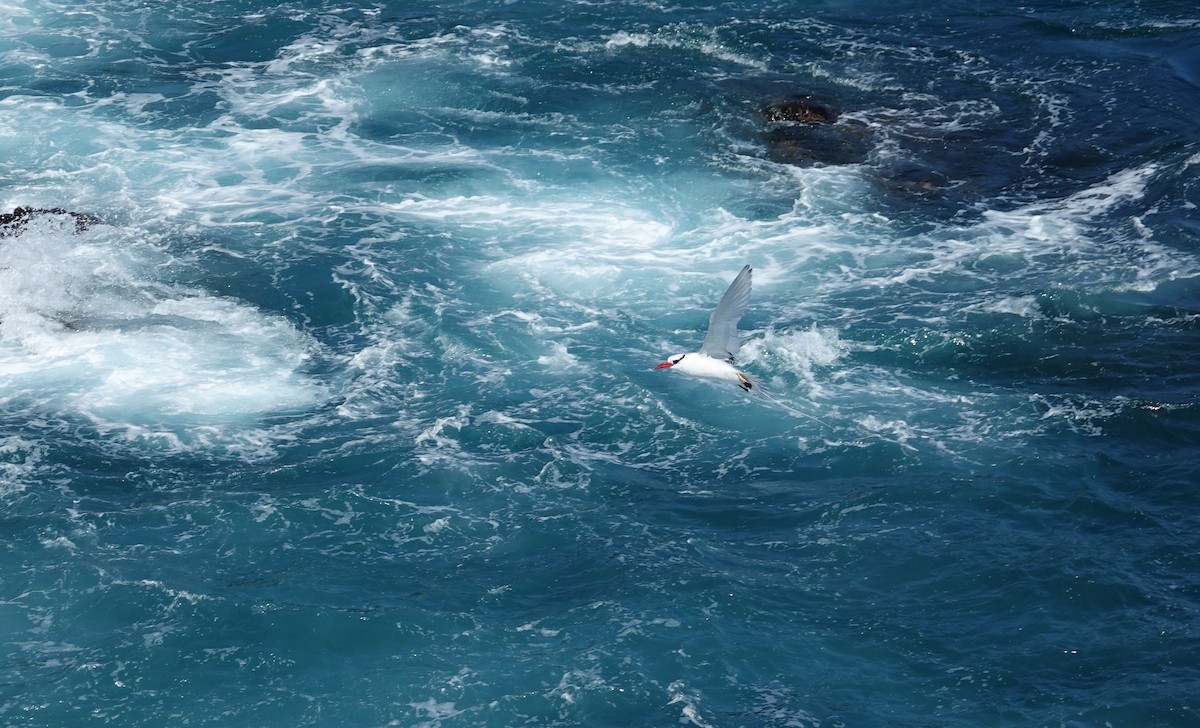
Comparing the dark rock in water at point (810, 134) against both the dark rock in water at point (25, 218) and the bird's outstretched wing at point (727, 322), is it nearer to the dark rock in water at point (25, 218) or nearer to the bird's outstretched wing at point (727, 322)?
the bird's outstretched wing at point (727, 322)

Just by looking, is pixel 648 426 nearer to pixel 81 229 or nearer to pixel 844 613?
pixel 844 613

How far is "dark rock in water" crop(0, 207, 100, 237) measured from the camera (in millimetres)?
37188

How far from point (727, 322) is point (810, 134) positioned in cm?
1947

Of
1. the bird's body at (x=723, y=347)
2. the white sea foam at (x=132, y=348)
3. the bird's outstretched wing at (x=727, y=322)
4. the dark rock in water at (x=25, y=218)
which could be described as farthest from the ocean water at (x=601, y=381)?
the bird's outstretched wing at (x=727, y=322)

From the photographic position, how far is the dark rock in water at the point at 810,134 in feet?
138

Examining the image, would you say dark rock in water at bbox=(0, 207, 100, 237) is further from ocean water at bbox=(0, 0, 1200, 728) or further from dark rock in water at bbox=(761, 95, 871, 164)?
dark rock in water at bbox=(761, 95, 871, 164)

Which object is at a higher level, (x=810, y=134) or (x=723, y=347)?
(x=810, y=134)

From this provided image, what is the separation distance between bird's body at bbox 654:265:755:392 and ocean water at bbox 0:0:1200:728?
295 cm

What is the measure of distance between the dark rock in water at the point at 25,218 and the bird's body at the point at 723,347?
21.3 m

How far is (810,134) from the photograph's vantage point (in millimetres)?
43406

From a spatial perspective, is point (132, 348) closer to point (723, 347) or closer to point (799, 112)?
point (723, 347)

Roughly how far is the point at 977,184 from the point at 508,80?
1865 centimetres

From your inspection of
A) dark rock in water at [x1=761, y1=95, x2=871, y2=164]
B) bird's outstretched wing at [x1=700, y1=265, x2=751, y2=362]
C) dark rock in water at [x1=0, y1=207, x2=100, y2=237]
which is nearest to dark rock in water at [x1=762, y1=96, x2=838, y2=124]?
dark rock in water at [x1=761, y1=95, x2=871, y2=164]

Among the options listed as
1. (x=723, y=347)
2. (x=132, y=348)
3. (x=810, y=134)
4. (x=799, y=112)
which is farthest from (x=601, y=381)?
(x=799, y=112)
